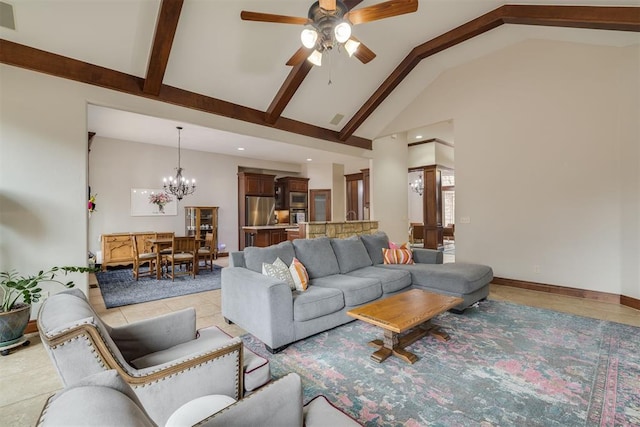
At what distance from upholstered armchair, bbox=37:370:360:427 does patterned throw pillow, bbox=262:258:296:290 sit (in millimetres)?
1734

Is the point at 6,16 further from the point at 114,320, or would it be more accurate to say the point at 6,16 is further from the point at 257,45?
the point at 114,320

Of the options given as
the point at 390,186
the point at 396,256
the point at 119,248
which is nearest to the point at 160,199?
the point at 119,248

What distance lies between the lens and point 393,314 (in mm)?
2533

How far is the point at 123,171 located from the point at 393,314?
7053 millimetres

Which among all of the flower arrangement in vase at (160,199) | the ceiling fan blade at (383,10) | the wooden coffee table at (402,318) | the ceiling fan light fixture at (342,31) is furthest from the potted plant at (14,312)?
the flower arrangement in vase at (160,199)

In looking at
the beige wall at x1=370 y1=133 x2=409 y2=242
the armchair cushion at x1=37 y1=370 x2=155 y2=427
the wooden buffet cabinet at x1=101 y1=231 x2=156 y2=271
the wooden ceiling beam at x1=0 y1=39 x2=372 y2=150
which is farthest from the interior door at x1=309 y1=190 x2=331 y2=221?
the armchair cushion at x1=37 y1=370 x2=155 y2=427

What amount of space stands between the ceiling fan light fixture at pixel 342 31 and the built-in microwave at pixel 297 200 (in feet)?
22.2

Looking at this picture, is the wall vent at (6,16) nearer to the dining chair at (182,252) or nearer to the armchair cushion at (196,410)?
the dining chair at (182,252)

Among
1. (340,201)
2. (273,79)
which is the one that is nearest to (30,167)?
(273,79)

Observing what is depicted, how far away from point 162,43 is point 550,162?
5.82 meters

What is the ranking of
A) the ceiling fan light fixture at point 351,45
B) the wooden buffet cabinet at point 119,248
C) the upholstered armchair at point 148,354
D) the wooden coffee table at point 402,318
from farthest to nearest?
the wooden buffet cabinet at point 119,248 < the ceiling fan light fixture at point 351,45 < the wooden coffee table at point 402,318 < the upholstered armchair at point 148,354

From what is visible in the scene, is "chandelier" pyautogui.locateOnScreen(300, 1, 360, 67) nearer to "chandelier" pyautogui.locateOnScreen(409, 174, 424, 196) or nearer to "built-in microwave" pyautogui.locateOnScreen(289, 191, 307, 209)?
"built-in microwave" pyautogui.locateOnScreen(289, 191, 307, 209)

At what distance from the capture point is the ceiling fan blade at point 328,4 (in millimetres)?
2502

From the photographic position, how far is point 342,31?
264cm
